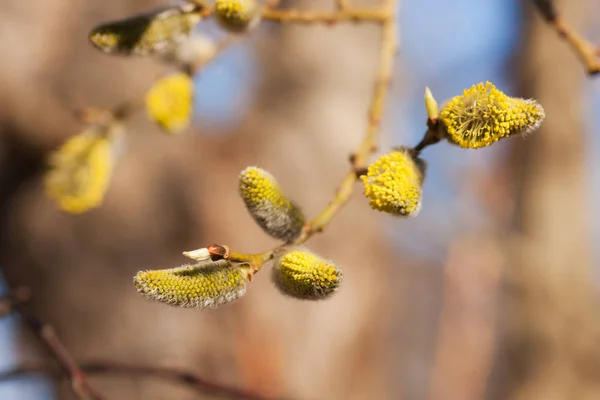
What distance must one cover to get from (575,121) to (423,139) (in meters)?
1.74

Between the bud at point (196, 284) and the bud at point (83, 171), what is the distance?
30 cm

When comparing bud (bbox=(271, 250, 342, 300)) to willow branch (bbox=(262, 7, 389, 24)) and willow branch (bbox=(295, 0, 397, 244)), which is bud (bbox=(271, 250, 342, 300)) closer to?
willow branch (bbox=(295, 0, 397, 244))

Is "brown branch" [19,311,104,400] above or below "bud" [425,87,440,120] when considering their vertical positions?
below

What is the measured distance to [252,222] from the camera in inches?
58.3

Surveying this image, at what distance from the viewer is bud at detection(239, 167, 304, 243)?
1.20ft

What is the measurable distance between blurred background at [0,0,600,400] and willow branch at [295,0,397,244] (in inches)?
16.7

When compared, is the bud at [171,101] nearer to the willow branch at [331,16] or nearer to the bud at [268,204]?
the willow branch at [331,16]

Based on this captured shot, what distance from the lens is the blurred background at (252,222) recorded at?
1352 millimetres

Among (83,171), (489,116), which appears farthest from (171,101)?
(489,116)

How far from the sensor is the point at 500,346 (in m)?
2.21

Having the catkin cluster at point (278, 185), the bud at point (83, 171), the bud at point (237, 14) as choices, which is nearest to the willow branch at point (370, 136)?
the catkin cluster at point (278, 185)

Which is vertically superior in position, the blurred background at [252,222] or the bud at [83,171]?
the bud at [83,171]

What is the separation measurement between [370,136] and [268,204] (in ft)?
0.46

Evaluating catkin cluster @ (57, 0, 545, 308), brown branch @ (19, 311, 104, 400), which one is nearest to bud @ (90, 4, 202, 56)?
catkin cluster @ (57, 0, 545, 308)
